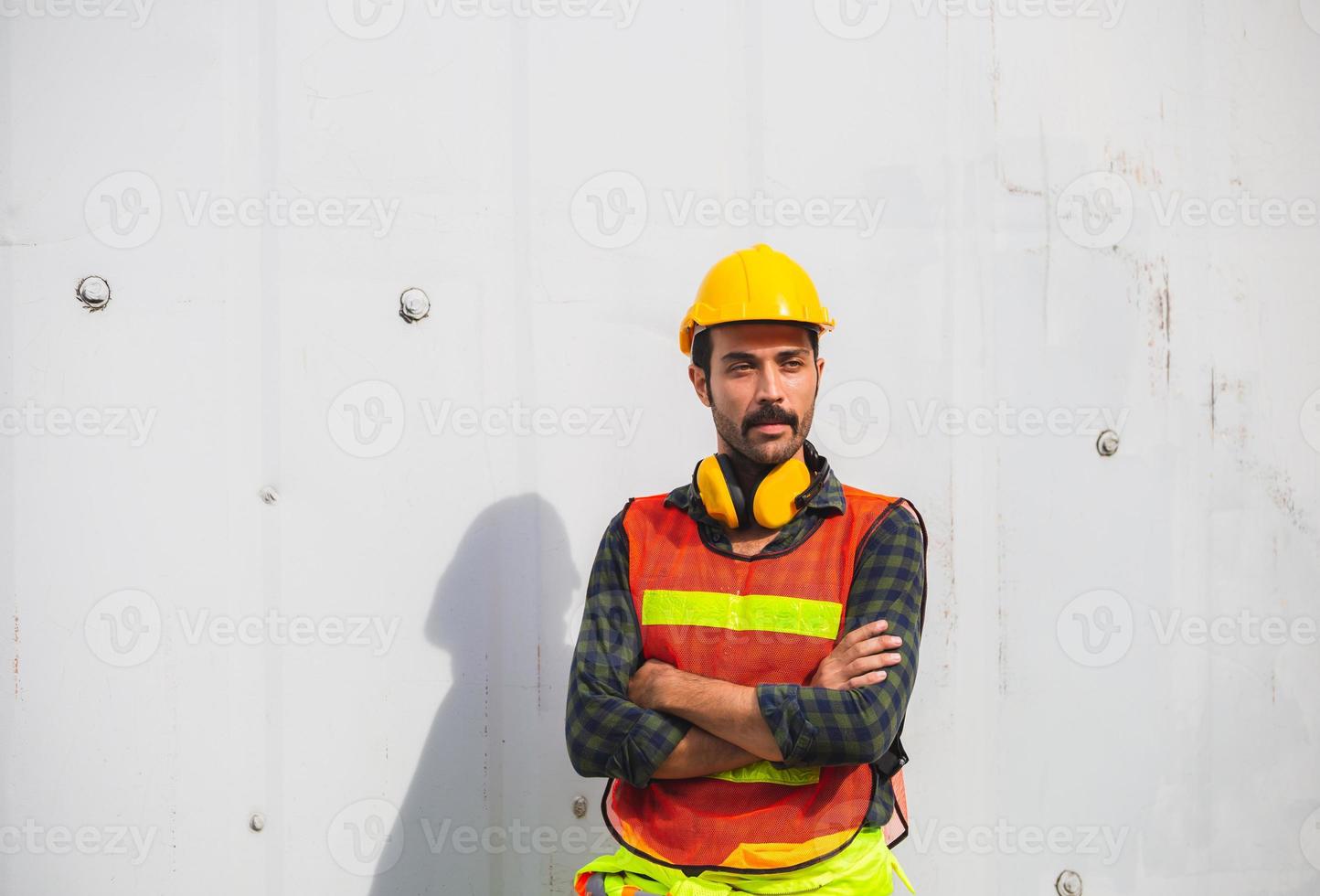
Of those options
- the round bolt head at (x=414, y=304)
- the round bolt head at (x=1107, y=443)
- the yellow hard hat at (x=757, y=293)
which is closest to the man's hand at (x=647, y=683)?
the yellow hard hat at (x=757, y=293)

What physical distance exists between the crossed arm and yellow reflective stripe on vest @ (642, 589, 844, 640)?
0.05 m

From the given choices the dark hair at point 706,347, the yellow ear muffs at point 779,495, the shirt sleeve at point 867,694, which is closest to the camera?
the shirt sleeve at point 867,694

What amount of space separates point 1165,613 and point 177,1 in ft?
11.3

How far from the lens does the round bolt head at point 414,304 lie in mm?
2850

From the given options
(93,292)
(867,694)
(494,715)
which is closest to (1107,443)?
(867,694)

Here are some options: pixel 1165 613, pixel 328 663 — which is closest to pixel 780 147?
pixel 1165 613

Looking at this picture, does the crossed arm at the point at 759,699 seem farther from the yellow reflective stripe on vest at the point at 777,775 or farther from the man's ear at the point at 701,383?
the man's ear at the point at 701,383

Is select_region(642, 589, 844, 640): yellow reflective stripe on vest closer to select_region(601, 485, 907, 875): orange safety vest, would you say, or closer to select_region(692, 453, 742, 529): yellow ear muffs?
select_region(601, 485, 907, 875): orange safety vest

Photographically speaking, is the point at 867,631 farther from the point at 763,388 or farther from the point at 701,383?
the point at 701,383

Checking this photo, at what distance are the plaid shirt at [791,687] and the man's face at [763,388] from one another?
158 mm

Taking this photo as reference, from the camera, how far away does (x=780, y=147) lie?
286 centimetres

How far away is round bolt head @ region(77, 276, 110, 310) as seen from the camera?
113 inches

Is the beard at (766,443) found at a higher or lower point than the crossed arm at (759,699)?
higher

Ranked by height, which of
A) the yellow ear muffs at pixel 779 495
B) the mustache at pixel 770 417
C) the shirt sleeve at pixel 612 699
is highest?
the mustache at pixel 770 417
